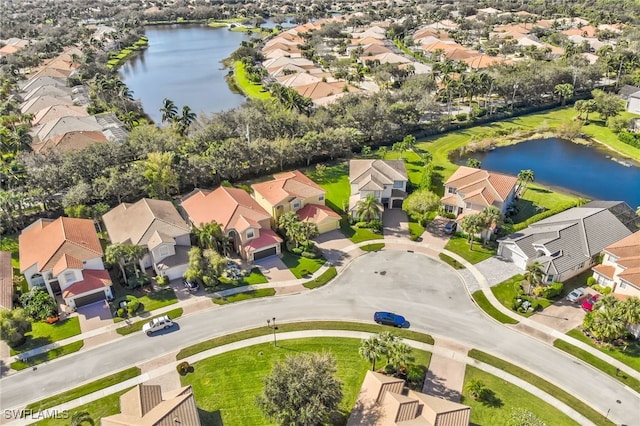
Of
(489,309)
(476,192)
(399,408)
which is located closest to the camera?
(399,408)

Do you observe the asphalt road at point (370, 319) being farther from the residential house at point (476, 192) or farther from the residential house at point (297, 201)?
the residential house at point (476, 192)

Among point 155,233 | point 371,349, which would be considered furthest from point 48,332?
point 371,349

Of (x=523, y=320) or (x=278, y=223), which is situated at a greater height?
(x=278, y=223)

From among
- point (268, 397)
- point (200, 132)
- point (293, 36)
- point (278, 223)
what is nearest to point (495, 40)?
point (293, 36)

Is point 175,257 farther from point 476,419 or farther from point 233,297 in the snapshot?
point 476,419

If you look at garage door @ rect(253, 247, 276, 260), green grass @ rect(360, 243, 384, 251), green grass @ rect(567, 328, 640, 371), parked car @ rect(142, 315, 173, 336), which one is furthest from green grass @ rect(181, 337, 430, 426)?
green grass @ rect(360, 243, 384, 251)

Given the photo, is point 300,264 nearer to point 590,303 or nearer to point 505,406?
point 505,406
